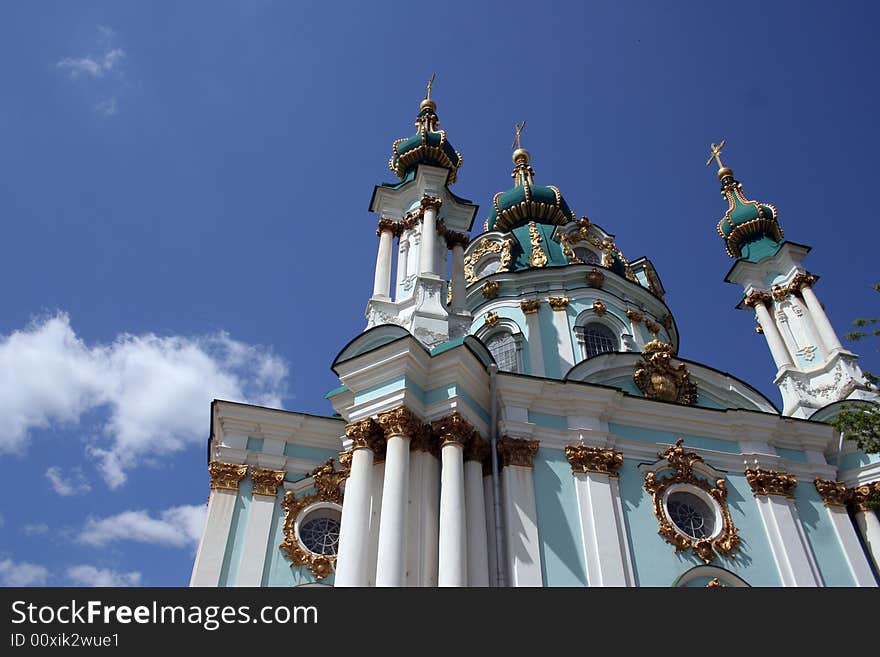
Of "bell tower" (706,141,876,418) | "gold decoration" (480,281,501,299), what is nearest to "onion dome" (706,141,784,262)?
"bell tower" (706,141,876,418)

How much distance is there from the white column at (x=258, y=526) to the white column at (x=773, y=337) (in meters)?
13.0

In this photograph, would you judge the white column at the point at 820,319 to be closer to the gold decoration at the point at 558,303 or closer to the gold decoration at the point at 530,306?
the gold decoration at the point at 558,303

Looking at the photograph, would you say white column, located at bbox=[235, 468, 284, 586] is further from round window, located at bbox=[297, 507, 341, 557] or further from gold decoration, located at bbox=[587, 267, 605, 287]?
gold decoration, located at bbox=[587, 267, 605, 287]

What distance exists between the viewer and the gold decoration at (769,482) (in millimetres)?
13781

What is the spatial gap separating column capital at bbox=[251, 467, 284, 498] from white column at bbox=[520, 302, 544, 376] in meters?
7.08

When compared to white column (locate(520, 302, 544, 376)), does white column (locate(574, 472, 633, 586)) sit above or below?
below

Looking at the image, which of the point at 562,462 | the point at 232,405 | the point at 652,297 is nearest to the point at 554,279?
the point at 652,297

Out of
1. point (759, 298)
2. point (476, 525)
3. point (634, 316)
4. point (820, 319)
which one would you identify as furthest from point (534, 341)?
point (476, 525)

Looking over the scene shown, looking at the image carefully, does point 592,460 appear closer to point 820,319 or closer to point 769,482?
point 769,482

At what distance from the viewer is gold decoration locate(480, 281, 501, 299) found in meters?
20.3

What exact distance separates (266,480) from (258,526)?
36.8 inches

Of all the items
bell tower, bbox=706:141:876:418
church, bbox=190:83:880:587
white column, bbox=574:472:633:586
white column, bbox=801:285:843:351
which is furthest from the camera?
white column, bbox=801:285:843:351

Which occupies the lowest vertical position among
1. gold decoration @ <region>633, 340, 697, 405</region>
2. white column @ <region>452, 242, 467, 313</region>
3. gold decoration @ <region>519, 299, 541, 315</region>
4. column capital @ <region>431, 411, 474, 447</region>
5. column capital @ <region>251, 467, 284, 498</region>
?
column capital @ <region>431, 411, 474, 447</region>
